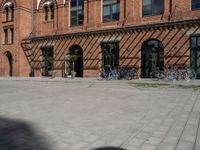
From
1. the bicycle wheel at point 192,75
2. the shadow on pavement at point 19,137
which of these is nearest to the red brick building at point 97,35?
the bicycle wheel at point 192,75

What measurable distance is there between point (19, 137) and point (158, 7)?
61.9ft

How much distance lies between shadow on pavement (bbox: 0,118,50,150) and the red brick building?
1624 centimetres

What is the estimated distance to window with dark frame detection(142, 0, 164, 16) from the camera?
20234mm

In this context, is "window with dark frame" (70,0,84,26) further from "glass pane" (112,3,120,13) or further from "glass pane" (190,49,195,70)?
"glass pane" (190,49,195,70)

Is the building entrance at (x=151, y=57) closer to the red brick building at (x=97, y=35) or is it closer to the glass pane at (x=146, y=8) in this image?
the red brick building at (x=97, y=35)

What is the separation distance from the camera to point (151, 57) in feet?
67.6

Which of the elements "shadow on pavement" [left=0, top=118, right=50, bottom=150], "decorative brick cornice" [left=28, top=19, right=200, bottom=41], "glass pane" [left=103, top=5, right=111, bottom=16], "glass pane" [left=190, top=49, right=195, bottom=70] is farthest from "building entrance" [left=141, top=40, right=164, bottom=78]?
"shadow on pavement" [left=0, top=118, right=50, bottom=150]

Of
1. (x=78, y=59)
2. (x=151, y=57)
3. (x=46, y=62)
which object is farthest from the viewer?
(x=46, y=62)

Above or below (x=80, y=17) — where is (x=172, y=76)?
below

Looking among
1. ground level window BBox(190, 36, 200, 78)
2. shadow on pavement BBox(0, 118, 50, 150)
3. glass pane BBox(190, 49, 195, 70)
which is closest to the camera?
shadow on pavement BBox(0, 118, 50, 150)

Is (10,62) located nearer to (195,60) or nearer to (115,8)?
(115,8)

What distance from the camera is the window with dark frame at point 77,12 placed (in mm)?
24681

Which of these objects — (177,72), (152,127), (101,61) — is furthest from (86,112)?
(101,61)

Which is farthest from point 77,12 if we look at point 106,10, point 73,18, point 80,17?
point 106,10
